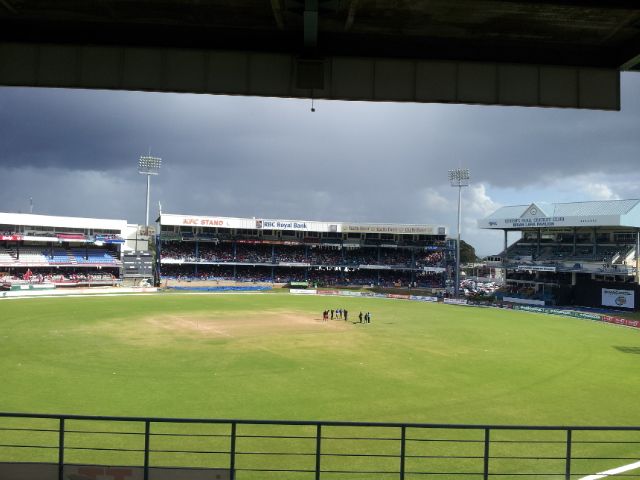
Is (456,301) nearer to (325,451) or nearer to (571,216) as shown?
(571,216)

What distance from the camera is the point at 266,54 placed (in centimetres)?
946

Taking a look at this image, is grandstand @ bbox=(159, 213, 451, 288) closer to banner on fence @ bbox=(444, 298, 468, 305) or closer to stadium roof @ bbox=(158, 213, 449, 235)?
stadium roof @ bbox=(158, 213, 449, 235)

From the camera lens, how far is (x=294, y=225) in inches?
3927

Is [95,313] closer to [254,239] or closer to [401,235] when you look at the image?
[254,239]

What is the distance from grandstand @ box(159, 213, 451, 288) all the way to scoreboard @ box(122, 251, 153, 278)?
46.1 feet

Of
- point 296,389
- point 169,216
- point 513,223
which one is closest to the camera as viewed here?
point 296,389

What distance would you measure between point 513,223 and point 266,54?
7845 cm

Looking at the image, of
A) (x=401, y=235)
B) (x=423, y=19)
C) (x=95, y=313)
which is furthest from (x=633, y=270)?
(x=423, y=19)

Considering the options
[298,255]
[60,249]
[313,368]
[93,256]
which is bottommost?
[313,368]

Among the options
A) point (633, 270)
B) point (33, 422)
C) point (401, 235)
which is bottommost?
point (33, 422)

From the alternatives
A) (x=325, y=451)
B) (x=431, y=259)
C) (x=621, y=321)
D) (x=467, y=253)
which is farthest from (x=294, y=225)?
(x=467, y=253)

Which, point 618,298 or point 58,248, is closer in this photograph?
point 618,298

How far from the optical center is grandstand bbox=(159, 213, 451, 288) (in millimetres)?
95562

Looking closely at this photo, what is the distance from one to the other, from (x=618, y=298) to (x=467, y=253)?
126 meters
